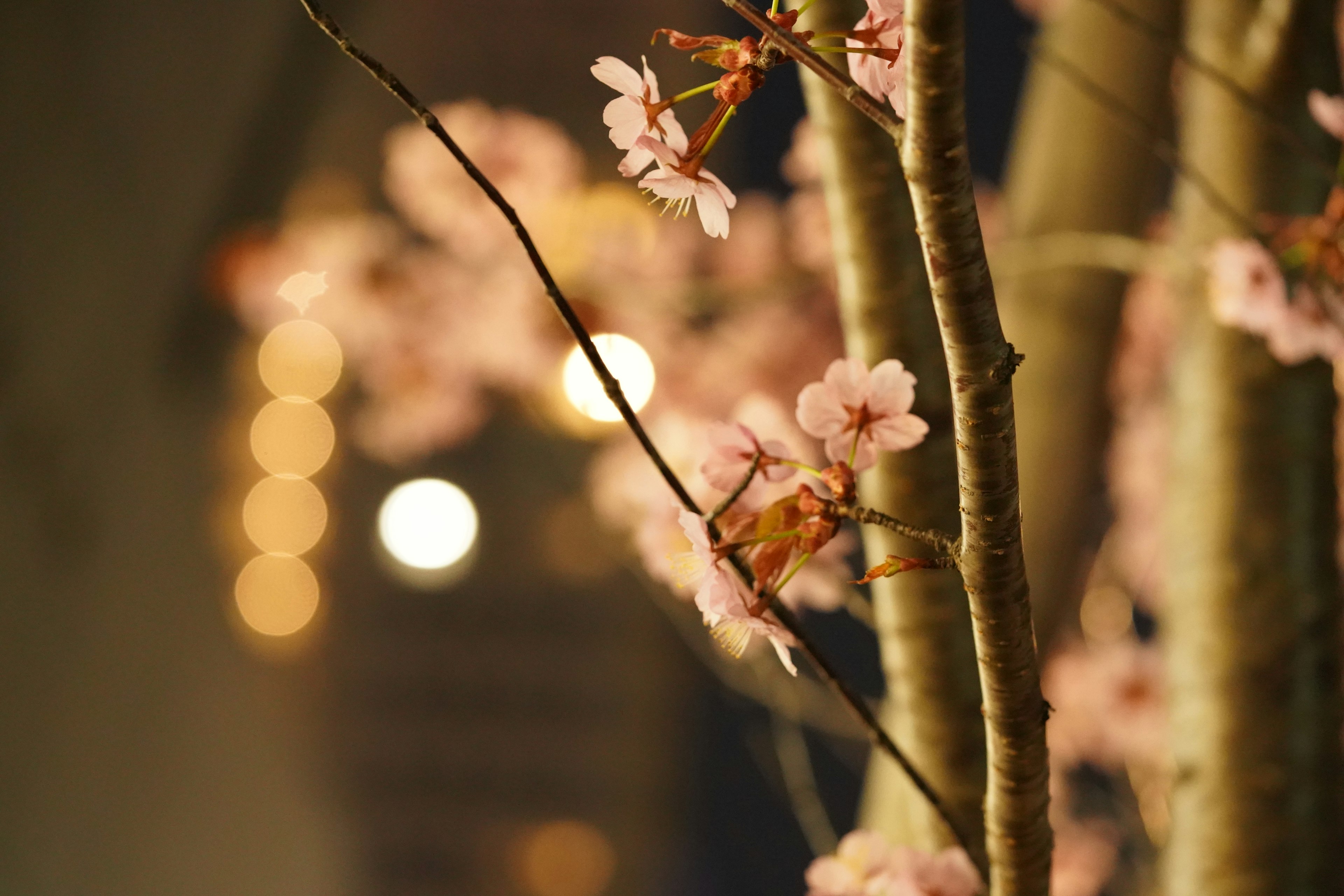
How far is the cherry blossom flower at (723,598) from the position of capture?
0.90 feet

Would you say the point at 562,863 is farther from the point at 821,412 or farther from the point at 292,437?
the point at 821,412

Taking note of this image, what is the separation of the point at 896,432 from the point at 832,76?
0.14 m

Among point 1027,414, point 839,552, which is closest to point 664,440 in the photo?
point 839,552

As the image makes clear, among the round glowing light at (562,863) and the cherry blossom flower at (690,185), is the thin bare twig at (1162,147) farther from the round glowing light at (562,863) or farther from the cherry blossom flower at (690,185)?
the round glowing light at (562,863)

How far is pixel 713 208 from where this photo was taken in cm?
28

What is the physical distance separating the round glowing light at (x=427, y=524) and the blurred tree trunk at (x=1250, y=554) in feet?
8.61

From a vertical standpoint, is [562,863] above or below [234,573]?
below

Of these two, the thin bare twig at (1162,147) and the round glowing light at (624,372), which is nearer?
the thin bare twig at (1162,147)

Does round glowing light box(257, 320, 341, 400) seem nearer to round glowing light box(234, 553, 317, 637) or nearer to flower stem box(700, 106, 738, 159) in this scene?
round glowing light box(234, 553, 317, 637)

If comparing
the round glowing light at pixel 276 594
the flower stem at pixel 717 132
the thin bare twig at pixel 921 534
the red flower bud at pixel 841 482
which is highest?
the flower stem at pixel 717 132

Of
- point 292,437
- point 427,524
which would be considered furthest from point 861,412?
point 292,437

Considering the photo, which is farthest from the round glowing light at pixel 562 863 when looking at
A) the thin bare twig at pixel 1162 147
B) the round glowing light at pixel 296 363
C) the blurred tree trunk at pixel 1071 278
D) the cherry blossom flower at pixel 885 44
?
the cherry blossom flower at pixel 885 44

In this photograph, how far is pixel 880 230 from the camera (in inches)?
15.6

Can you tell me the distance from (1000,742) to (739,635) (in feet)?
0.32
